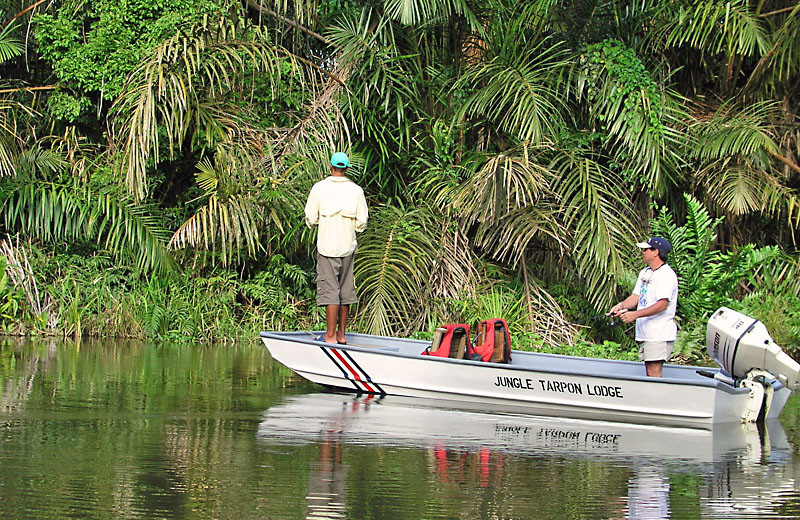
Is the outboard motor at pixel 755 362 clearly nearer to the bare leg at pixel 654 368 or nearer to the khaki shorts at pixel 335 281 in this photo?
the bare leg at pixel 654 368

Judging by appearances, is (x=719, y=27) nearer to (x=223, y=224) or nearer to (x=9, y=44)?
(x=223, y=224)

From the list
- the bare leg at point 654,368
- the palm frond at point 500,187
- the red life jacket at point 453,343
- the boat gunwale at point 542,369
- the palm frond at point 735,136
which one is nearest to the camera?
the boat gunwale at point 542,369

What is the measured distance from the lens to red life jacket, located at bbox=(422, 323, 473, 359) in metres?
10.8

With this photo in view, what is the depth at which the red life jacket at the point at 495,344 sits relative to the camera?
35.7 feet

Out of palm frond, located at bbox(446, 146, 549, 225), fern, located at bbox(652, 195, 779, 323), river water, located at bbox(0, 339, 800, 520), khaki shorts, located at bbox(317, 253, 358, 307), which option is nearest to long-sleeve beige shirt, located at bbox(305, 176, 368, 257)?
khaki shorts, located at bbox(317, 253, 358, 307)

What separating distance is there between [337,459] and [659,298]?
147 inches

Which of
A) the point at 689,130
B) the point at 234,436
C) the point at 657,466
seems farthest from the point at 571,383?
the point at 689,130

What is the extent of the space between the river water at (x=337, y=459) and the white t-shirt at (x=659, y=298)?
2.94 feet

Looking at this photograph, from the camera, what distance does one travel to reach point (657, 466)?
25.8 ft

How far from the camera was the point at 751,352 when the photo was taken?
9.80 meters

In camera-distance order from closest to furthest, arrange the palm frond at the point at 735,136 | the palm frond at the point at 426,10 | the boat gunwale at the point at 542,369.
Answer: the boat gunwale at the point at 542,369
the palm frond at the point at 735,136
the palm frond at the point at 426,10

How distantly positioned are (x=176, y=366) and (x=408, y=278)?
11.9 ft

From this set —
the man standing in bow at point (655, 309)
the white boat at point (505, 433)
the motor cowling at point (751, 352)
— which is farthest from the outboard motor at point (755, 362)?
the man standing in bow at point (655, 309)

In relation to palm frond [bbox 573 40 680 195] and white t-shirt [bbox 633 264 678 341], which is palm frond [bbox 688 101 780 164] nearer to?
palm frond [bbox 573 40 680 195]
